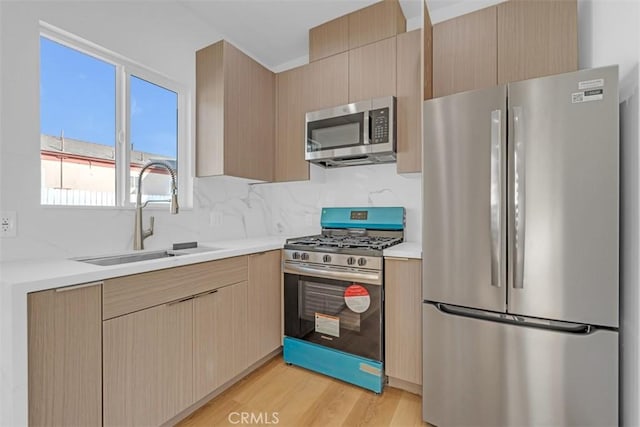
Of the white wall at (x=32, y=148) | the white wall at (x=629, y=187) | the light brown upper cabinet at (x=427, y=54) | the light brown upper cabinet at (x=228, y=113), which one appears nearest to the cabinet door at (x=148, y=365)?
the white wall at (x=32, y=148)

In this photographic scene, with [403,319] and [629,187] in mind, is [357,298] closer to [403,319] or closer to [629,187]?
[403,319]

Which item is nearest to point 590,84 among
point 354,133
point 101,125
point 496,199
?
point 496,199

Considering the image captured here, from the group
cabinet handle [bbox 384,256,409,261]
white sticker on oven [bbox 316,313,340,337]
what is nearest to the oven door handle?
cabinet handle [bbox 384,256,409,261]

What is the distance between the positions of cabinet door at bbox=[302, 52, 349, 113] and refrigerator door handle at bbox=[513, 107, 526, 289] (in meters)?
1.27

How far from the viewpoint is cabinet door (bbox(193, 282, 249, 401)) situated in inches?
63.4

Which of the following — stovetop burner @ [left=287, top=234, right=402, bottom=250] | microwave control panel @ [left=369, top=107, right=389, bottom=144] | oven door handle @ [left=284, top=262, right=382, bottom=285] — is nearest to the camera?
oven door handle @ [left=284, top=262, right=382, bottom=285]

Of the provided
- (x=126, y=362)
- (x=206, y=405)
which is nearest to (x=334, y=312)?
(x=206, y=405)

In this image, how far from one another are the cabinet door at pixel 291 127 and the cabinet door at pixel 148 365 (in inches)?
53.3

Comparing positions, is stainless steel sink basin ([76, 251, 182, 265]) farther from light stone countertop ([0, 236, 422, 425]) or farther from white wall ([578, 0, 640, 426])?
white wall ([578, 0, 640, 426])

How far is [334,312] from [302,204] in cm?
118

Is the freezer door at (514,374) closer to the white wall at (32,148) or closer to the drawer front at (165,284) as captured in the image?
the drawer front at (165,284)

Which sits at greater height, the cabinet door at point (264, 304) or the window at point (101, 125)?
the window at point (101, 125)

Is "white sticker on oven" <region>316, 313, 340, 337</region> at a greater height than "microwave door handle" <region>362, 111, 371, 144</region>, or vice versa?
"microwave door handle" <region>362, 111, 371, 144</region>

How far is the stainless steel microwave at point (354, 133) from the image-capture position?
2.04m
